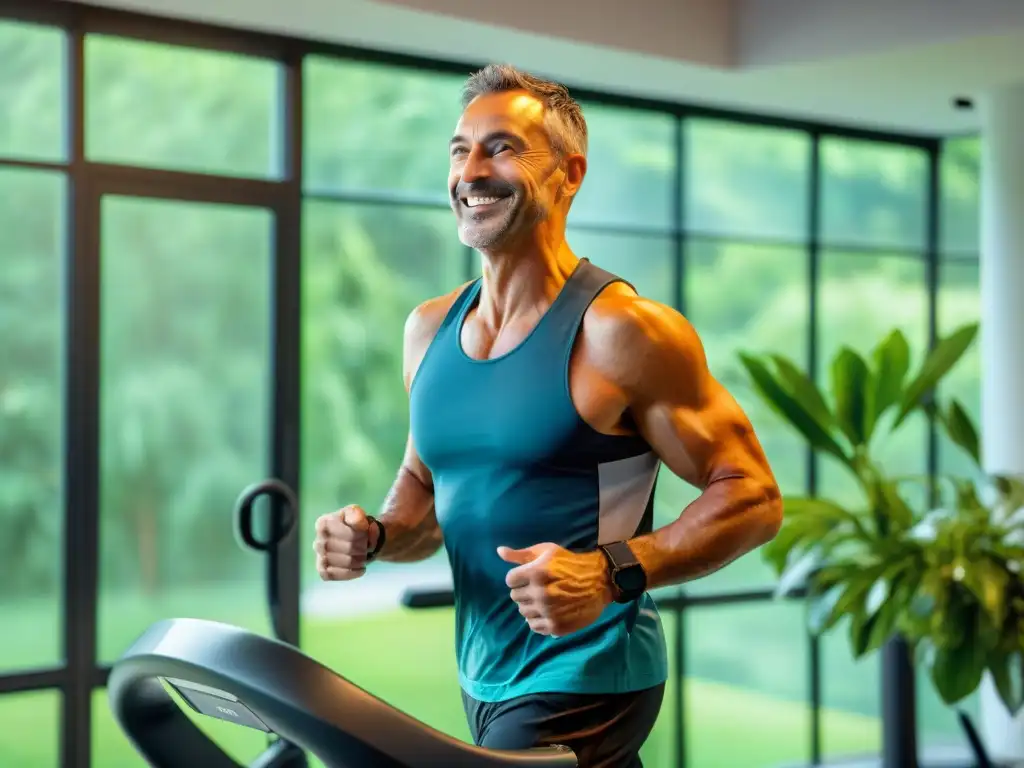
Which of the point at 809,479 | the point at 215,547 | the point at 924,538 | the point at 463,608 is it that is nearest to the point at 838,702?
the point at 809,479

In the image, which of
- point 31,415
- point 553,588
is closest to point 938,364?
point 31,415

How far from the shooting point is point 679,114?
5.05 meters

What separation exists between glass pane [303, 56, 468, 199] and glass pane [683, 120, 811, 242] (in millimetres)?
1082

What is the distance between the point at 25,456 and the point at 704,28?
251 cm

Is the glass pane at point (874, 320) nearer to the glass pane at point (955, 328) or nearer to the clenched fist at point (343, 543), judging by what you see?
the glass pane at point (955, 328)

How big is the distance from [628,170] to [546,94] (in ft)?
11.1

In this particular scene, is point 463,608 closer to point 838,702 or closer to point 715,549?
point 715,549

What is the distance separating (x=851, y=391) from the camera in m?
4.22

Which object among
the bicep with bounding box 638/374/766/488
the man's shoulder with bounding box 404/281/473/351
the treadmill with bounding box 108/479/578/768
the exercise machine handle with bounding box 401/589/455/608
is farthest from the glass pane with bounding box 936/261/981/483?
the treadmill with bounding box 108/479/578/768

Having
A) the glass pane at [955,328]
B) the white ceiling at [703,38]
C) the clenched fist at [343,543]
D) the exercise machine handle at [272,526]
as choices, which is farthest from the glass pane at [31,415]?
the glass pane at [955,328]

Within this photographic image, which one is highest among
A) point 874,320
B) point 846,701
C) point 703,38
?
point 703,38

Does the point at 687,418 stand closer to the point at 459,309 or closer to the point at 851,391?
the point at 459,309

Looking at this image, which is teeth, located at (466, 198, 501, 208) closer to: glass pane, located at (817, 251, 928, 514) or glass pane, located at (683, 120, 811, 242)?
glass pane, located at (683, 120, 811, 242)

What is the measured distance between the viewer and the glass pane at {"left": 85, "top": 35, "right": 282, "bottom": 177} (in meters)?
3.86
